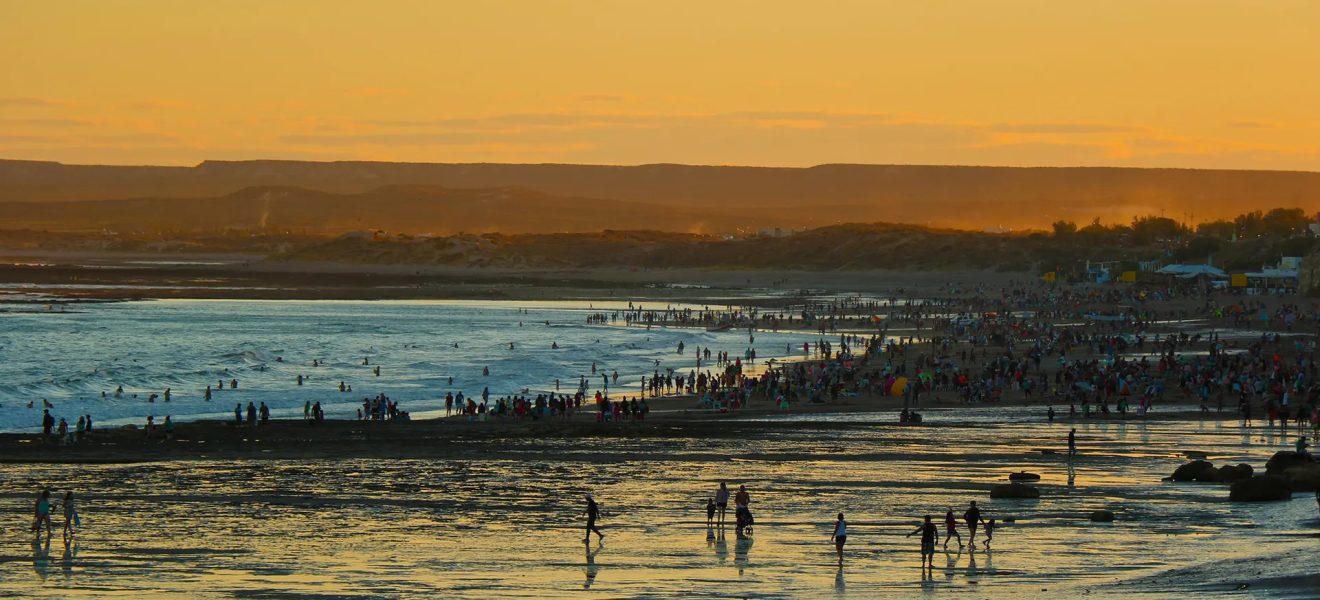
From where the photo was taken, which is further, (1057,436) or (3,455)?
(1057,436)

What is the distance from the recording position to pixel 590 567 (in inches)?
709

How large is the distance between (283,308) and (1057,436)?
67844 millimetres

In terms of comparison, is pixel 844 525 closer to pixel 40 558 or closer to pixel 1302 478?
pixel 1302 478

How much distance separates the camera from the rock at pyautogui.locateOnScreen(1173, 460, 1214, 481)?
23719 millimetres

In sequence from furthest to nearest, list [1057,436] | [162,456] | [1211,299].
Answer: [1211,299]
[1057,436]
[162,456]

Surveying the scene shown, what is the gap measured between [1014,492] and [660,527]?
5782 mm

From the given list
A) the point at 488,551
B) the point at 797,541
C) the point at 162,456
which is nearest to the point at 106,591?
the point at 488,551

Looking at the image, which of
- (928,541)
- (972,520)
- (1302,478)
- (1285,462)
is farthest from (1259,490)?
(928,541)

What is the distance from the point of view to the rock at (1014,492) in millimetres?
22359

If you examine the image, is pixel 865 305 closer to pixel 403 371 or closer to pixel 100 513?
pixel 403 371

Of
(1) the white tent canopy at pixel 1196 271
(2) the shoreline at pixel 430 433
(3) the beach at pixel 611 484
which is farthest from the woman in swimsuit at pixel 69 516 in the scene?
(1) the white tent canopy at pixel 1196 271

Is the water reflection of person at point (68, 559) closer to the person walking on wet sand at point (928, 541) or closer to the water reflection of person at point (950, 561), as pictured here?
the person walking on wet sand at point (928, 541)

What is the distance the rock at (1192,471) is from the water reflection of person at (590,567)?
10.5 metres

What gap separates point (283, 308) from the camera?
90.4m
